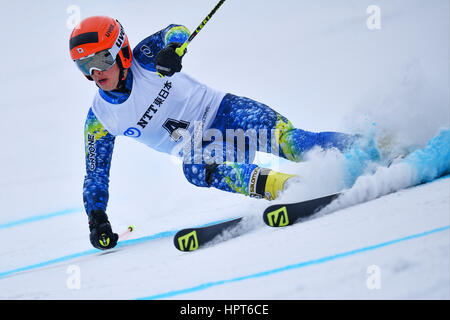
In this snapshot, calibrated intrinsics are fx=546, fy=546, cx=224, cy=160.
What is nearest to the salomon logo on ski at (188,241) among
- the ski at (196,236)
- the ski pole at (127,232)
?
the ski at (196,236)

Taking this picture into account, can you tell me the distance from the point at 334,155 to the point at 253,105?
72cm

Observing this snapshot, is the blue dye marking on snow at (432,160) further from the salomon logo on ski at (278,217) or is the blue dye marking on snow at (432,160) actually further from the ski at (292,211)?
the salomon logo on ski at (278,217)

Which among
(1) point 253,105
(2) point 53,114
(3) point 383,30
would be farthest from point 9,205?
(3) point 383,30

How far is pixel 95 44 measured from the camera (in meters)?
3.14

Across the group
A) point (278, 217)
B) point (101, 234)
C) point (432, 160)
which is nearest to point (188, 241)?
point (278, 217)

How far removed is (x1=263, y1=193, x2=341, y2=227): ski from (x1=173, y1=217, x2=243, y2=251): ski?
1.02 ft

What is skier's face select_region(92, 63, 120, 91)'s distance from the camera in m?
3.24

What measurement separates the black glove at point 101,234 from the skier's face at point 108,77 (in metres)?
0.78

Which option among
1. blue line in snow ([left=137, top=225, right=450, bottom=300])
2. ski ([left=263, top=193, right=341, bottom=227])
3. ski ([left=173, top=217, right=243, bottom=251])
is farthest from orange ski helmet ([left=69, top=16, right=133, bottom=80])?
blue line in snow ([left=137, top=225, right=450, bottom=300])

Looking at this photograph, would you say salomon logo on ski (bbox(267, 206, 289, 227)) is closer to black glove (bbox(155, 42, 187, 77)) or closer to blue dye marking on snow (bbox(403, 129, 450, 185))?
blue dye marking on snow (bbox(403, 129, 450, 185))

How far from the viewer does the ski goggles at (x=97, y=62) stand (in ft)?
10.4

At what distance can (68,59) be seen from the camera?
24.9 feet

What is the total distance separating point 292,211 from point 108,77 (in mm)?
1387
